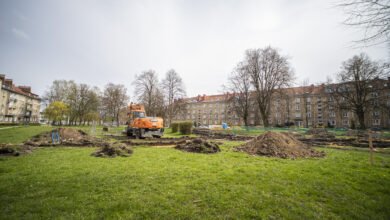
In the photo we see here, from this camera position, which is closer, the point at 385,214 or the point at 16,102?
the point at 385,214

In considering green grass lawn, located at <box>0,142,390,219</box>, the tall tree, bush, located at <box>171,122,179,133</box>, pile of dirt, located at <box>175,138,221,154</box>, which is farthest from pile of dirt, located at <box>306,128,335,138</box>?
the tall tree

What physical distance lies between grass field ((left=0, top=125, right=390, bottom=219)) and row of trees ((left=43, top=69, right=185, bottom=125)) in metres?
32.5

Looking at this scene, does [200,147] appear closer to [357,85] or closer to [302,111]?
[357,85]

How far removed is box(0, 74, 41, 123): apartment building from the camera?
1889 inches

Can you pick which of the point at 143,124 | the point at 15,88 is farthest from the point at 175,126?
the point at 15,88

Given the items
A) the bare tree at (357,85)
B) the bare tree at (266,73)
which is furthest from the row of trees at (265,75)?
the bare tree at (357,85)

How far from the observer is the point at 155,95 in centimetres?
3759

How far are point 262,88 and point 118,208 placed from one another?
32170mm

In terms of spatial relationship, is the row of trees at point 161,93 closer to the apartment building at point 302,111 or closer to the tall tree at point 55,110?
the apartment building at point 302,111

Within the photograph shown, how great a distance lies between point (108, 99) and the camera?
150 ft

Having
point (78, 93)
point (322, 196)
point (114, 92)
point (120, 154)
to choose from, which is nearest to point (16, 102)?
point (78, 93)

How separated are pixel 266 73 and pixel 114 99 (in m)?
39.1

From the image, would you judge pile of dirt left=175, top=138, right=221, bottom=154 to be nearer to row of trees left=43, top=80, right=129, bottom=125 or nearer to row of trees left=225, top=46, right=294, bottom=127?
row of trees left=225, top=46, right=294, bottom=127

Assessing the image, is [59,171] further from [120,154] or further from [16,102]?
[16,102]
